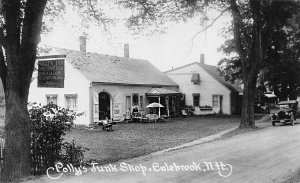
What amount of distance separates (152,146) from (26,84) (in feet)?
23.7

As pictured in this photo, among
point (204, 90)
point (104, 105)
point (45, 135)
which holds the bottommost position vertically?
point (45, 135)

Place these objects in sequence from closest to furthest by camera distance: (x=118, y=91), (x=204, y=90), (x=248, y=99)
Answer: (x=248, y=99), (x=118, y=91), (x=204, y=90)

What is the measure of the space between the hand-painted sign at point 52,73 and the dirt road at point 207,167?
244 centimetres

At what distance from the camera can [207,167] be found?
10297 millimetres

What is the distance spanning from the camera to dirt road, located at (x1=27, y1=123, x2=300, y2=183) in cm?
905

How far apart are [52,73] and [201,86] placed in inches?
1254

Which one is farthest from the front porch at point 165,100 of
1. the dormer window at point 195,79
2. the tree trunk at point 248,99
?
the tree trunk at point 248,99

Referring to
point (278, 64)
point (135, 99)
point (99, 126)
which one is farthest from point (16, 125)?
point (278, 64)

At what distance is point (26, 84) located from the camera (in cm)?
958

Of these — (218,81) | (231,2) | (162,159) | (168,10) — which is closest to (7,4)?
(162,159)

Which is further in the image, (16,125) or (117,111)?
(117,111)

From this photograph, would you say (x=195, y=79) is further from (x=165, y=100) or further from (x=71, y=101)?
(x=71, y=101)

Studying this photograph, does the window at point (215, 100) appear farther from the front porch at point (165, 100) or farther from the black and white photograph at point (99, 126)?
the black and white photograph at point (99, 126)

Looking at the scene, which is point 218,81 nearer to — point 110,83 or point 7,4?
point 110,83
